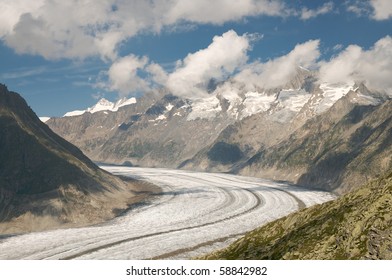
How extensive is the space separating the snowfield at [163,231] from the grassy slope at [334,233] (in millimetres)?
26670

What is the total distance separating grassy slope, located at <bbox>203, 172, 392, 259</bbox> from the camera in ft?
88.3

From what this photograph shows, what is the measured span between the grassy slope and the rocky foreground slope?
201 ft

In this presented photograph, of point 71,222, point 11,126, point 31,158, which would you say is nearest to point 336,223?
point 71,222

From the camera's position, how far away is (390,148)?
500ft

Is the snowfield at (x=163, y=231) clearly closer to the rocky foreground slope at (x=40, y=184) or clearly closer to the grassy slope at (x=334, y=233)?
the rocky foreground slope at (x=40, y=184)

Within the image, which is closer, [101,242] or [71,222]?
[101,242]

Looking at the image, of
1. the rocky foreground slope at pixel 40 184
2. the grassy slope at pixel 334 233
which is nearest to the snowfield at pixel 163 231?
the rocky foreground slope at pixel 40 184

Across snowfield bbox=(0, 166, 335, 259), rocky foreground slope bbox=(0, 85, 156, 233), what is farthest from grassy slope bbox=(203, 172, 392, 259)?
rocky foreground slope bbox=(0, 85, 156, 233)

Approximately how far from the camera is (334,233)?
31.2m

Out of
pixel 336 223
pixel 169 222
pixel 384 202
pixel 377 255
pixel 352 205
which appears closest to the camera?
pixel 377 255

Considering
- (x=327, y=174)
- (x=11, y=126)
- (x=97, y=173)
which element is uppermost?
(x=11, y=126)

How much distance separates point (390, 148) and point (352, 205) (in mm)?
131095

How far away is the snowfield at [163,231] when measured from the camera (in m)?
66.2

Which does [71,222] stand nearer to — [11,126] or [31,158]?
[31,158]
